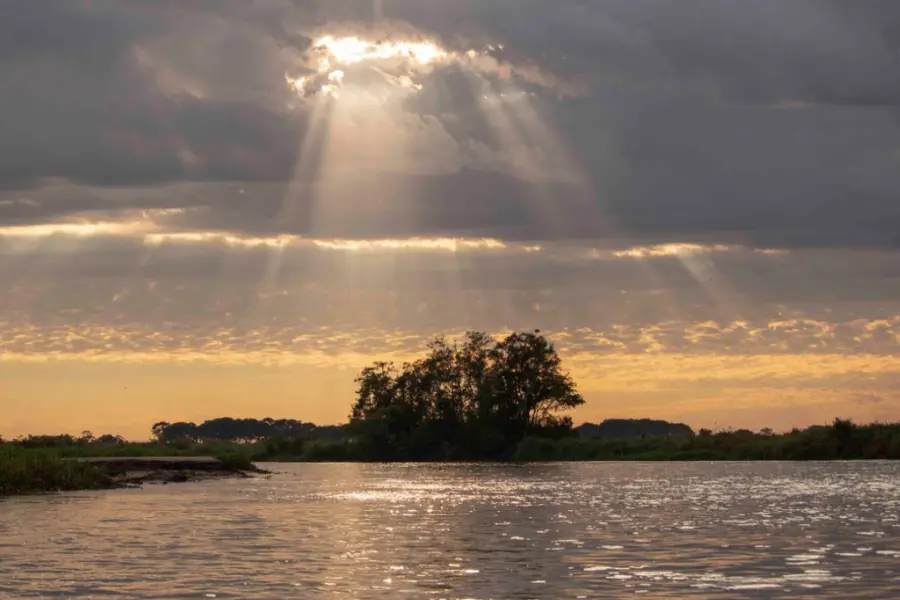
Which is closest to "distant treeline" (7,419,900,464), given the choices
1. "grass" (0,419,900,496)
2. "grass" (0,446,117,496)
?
"grass" (0,419,900,496)

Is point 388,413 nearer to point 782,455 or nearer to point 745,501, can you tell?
point 782,455

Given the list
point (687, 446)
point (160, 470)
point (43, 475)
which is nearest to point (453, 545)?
point (43, 475)

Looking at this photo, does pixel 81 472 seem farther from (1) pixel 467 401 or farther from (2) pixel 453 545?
(1) pixel 467 401

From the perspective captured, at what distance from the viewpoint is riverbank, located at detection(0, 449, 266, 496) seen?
234 ft

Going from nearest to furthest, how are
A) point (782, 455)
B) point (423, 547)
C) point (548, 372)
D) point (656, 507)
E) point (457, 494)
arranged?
1. point (423, 547)
2. point (656, 507)
3. point (457, 494)
4. point (782, 455)
5. point (548, 372)

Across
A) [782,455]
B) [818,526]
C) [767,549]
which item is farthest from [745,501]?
[782,455]

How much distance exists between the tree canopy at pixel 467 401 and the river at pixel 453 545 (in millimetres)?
103723

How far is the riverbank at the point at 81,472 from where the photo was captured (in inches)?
2808

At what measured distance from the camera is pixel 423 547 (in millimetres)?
41031

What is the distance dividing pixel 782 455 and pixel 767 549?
12329 cm

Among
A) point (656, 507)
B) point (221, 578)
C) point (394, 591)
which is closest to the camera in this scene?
point (394, 591)

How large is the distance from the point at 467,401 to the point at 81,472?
107 metres

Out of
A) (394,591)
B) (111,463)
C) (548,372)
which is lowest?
(394,591)

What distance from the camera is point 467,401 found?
182 meters
